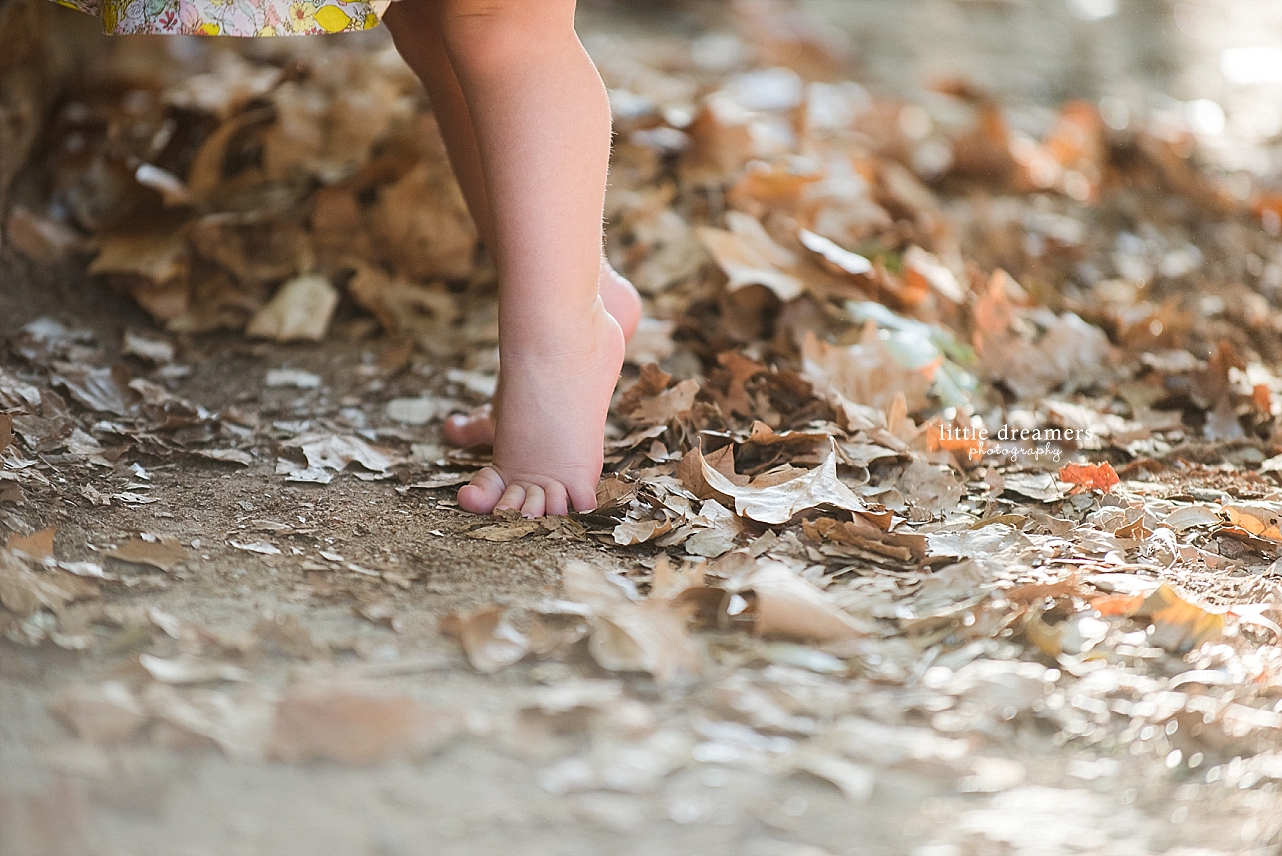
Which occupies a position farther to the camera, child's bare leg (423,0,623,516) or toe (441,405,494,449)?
toe (441,405,494,449)

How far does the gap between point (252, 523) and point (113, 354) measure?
54cm

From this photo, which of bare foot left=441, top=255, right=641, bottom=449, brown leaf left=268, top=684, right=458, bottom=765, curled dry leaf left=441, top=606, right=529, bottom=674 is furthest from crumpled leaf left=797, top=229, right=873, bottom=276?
brown leaf left=268, top=684, right=458, bottom=765

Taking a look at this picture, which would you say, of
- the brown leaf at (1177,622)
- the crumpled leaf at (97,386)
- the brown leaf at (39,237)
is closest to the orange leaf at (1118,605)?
the brown leaf at (1177,622)

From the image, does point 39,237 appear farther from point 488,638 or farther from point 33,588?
point 488,638

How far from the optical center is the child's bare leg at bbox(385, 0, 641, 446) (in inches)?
48.1

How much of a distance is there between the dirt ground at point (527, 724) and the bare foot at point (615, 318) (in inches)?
10.1

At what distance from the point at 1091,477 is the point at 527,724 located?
70cm

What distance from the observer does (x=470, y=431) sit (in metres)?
1.26

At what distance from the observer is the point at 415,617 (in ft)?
2.81

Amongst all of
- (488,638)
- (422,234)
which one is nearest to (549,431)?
(488,638)

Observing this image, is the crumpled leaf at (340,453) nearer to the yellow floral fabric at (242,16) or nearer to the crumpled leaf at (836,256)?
the yellow floral fabric at (242,16)

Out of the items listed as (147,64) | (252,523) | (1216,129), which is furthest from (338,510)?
(1216,129)

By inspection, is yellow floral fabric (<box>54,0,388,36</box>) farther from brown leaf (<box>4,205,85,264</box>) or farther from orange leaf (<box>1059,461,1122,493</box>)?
orange leaf (<box>1059,461,1122,493</box>)

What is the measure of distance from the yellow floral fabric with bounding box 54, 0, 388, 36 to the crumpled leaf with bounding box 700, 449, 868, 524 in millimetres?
516
